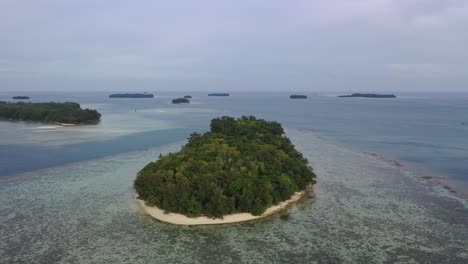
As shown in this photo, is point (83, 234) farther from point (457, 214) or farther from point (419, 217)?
point (457, 214)

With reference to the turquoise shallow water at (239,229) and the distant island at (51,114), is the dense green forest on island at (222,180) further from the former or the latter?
the distant island at (51,114)

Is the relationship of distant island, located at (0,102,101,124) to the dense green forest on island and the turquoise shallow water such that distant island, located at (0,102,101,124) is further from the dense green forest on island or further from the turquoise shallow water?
the dense green forest on island

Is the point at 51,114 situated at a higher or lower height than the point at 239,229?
higher

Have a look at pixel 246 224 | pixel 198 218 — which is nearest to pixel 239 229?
pixel 246 224

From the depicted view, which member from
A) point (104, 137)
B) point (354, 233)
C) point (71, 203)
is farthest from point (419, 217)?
point (104, 137)

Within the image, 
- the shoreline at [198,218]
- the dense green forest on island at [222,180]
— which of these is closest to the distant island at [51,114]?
the dense green forest on island at [222,180]

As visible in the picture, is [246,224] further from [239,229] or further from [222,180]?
[222,180]

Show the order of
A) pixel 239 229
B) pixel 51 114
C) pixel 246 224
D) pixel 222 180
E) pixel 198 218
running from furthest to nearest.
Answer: pixel 51 114
pixel 222 180
pixel 198 218
pixel 246 224
pixel 239 229
